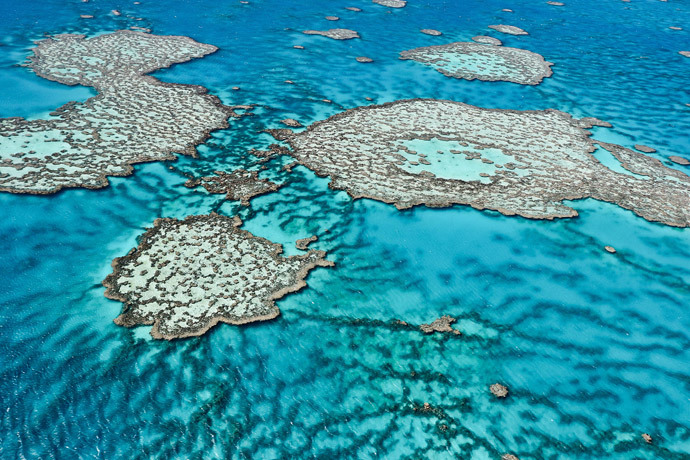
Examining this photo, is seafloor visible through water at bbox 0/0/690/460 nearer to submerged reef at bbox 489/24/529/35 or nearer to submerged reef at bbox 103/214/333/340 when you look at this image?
submerged reef at bbox 103/214/333/340

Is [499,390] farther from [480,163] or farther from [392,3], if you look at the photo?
[392,3]

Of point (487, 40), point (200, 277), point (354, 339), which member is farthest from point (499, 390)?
point (487, 40)

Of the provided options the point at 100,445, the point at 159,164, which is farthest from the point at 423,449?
the point at 159,164

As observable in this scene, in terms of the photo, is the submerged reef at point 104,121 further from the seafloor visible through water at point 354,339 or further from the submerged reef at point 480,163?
the submerged reef at point 480,163

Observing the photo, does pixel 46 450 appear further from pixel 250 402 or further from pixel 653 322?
pixel 653 322

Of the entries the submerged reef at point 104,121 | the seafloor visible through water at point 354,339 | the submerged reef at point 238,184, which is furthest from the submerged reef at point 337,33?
the submerged reef at point 238,184

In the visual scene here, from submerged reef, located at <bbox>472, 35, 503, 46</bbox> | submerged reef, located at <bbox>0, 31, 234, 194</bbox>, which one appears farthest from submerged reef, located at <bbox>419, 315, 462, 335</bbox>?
submerged reef, located at <bbox>472, 35, 503, 46</bbox>
